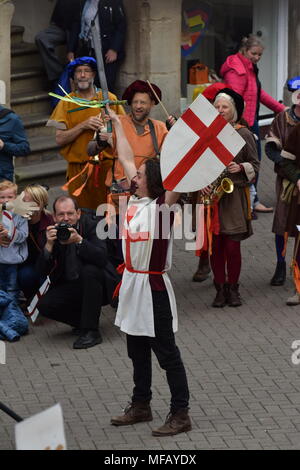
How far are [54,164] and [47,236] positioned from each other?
438 cm

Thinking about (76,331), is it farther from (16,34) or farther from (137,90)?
(16,34)

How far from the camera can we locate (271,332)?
9.81 metres

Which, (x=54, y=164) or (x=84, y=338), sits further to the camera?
(x=54, y=164)

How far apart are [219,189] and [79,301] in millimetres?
1442

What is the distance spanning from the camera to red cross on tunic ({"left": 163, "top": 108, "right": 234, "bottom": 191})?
7570 millimetres

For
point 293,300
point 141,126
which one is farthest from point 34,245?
point 293,300

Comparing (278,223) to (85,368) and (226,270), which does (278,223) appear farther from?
(85,368)

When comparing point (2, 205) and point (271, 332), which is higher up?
point (2, 205)

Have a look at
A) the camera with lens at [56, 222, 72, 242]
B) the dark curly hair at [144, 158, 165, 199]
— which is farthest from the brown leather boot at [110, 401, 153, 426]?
the camera with lens at [56, 222, 72, 242]

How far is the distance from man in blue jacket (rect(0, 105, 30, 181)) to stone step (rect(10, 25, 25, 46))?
3.99m

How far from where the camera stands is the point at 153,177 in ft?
25.6

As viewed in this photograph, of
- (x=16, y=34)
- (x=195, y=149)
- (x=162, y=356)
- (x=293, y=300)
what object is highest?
(x=195, y=149)
